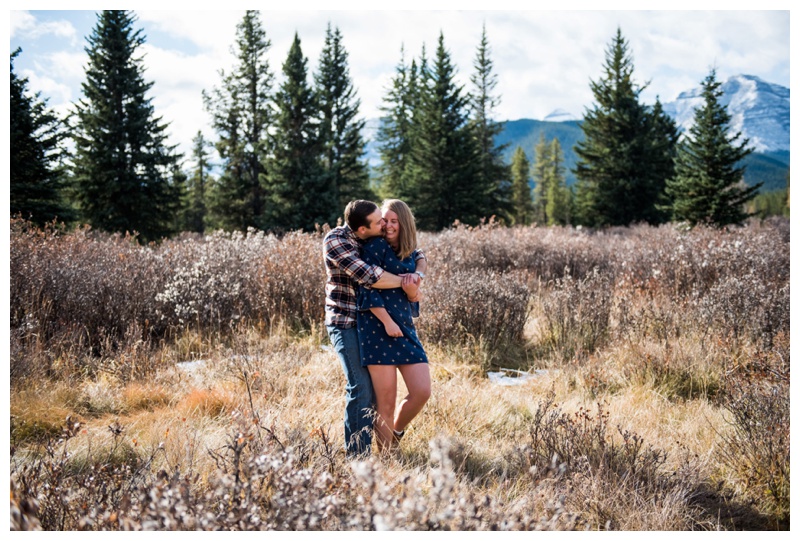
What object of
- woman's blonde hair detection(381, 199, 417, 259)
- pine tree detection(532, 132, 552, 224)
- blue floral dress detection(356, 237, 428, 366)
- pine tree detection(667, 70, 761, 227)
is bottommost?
blue floral dress detection(356, 237, 428, 366)

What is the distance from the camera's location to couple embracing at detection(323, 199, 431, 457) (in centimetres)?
277

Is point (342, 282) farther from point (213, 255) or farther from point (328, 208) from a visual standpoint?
point (328, 208)

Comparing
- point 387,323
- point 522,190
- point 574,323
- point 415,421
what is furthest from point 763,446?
point 522,190

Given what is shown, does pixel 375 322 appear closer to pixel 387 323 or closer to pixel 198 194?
pixel 387 323

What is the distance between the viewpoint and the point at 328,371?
169 inches

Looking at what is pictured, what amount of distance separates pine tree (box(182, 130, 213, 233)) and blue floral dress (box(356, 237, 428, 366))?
24.1 meters

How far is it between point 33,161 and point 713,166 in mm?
24826

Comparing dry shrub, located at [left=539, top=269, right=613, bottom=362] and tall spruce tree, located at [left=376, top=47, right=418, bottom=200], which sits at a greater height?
tall spruce tree, located at [left=376, top=47, right=418, bottom=200]

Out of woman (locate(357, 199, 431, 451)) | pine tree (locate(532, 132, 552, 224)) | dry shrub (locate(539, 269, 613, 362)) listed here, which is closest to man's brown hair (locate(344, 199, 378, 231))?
woman (locate(357, 199, 431, 451))

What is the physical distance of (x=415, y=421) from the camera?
3.48m

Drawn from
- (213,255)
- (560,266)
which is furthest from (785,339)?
(213,255)

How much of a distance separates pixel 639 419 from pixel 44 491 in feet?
11.5

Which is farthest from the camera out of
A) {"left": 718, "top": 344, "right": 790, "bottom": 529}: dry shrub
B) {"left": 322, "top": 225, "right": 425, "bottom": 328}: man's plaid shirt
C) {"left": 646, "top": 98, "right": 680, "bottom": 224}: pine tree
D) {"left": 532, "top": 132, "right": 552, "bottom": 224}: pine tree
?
{"left": 532, "top": 132, "right": 552, "bottom": 224}: pine tree

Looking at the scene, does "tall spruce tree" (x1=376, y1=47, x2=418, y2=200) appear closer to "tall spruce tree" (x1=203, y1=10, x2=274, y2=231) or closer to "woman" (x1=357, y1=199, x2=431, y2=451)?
"tall spruce tree" (x1=203, y1=10, x2=274, y2=231)
